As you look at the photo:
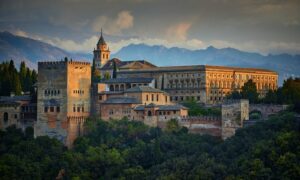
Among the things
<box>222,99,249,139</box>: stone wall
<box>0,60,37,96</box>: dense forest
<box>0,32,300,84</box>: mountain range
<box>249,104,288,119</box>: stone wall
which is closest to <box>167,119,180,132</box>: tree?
<box>222,99,249,139</box>: stone wall

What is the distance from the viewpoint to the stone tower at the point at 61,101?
55812mm

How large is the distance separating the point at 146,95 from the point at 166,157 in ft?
27.4

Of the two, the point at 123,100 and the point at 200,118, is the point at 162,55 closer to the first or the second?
the point at 123,100

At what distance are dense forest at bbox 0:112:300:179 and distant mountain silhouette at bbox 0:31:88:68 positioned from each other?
96.2m

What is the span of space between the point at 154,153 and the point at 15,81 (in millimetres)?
19965

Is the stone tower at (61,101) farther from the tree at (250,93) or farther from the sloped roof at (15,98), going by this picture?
the tree at (250,93)

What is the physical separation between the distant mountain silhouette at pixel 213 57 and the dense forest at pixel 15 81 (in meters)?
65.3

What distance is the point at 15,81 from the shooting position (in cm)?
6444

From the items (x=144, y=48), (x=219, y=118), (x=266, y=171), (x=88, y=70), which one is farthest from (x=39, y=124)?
(x=144, y=48)

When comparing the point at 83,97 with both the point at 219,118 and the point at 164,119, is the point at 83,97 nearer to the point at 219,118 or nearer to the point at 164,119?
the point at 164,119

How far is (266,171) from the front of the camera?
42781mm

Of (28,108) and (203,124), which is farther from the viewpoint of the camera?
(28,108)

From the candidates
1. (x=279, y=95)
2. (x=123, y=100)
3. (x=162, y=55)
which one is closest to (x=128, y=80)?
(x=123, y=100)

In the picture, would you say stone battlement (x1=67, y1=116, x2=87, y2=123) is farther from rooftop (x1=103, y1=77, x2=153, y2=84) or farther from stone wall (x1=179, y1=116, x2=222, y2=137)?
stone wall (x1=179, y1=116, x2=222, y2=137)
